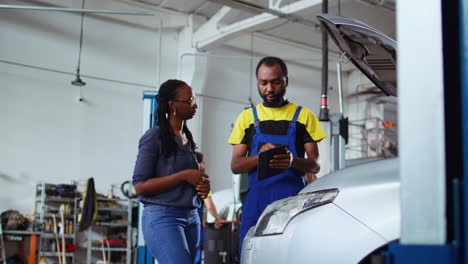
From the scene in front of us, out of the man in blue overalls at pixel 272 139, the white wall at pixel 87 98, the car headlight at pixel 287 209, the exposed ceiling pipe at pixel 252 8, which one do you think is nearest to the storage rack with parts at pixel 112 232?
the white wall at pixel 87 98

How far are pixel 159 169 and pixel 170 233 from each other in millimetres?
313

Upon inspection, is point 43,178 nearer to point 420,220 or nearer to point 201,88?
point 201,88

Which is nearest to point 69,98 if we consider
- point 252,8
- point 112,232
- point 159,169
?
point 112,232

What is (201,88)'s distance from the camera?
12.7 m

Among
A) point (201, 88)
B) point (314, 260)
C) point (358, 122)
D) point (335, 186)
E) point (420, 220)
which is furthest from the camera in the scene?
point (358, 122)

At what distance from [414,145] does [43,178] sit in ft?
34.7

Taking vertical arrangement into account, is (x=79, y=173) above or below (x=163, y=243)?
above

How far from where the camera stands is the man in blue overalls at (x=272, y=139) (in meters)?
2.98

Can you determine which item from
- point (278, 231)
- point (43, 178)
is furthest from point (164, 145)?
point (43, 178)

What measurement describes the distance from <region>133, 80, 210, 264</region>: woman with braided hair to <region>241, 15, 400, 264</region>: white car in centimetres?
31

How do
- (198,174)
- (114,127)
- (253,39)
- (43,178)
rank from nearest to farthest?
(198,174)
(43,178)
(114,127)
(253,39)

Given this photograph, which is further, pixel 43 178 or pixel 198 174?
pixel 43 178

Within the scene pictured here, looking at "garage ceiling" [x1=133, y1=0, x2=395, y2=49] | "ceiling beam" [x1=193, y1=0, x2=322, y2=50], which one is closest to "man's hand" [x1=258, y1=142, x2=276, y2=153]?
"garage ceiling" [x1=133, y1=0, x2=395, y2=49]

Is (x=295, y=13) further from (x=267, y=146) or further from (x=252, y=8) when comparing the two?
(x=267, y=146)
